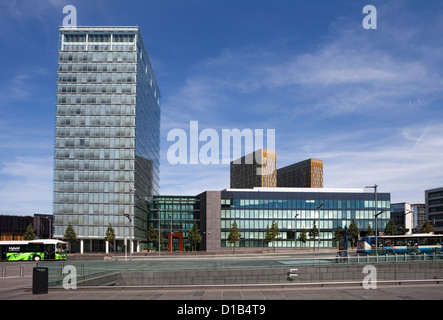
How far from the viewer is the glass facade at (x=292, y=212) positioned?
110375 mm

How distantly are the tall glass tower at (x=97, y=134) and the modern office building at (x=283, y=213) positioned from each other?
19.3 meters

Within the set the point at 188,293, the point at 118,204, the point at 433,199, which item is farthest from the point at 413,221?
the point at 188,293

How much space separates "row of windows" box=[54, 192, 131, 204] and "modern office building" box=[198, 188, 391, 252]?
22.2 metres

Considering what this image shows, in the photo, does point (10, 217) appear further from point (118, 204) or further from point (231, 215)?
point (231, 215)

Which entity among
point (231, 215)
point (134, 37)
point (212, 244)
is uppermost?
point (134, 37)

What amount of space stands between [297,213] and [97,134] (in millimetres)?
53263

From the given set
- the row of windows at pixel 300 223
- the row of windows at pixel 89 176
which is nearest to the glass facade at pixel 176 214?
the row of windows at pixel 300 223

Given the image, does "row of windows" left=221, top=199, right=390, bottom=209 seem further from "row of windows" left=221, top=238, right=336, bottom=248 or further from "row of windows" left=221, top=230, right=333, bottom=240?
"row of windows" left=221, top=238, right=336, bottom=248

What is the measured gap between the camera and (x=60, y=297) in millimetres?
19797

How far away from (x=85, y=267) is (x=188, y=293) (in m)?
6.31

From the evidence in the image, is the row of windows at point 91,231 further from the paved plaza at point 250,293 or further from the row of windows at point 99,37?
the paved plaza at point 250,293

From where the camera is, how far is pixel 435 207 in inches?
5871

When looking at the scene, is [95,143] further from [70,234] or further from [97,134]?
[70,234]
